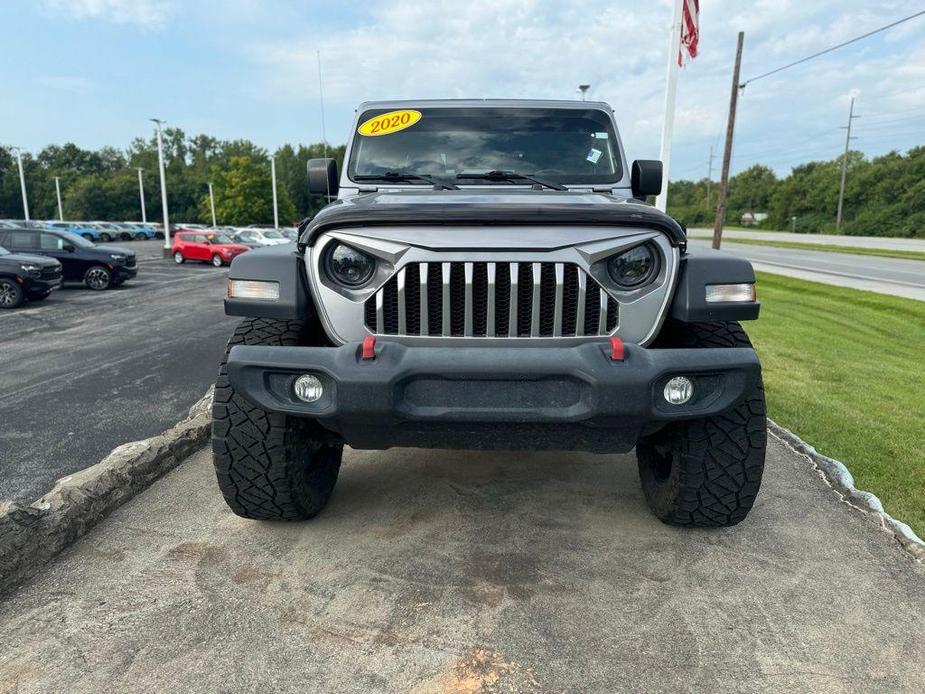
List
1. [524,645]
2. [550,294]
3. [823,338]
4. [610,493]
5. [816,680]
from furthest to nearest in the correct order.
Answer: [823,338] < [610,493] < [550,294] < [524,645] < [816,680]

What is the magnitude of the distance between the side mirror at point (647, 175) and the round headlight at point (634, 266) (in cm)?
123

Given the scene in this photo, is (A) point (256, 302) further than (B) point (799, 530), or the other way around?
(B) point (799, 530)

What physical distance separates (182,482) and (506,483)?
179cm

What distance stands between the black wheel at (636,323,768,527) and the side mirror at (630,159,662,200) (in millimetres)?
1196

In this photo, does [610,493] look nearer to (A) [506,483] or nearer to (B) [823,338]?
(A) [506,483]

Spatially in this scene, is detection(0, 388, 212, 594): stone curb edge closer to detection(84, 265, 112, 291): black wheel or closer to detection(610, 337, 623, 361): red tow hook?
detection(610, 337, 623, 361): red tow hook

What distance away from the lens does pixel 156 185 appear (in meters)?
90.1

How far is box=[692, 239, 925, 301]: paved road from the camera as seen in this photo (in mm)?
16047

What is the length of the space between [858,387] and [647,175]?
13.0ft

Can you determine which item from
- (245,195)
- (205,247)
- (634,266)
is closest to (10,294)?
(205,247)

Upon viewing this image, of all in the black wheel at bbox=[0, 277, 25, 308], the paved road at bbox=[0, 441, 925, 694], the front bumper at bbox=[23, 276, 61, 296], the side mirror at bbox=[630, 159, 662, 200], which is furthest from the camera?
the front bumper at bbox=[23, 276, 61, 296]

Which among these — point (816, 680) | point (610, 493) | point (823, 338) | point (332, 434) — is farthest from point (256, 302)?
point (823, 338)

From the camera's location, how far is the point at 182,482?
354 centimetres

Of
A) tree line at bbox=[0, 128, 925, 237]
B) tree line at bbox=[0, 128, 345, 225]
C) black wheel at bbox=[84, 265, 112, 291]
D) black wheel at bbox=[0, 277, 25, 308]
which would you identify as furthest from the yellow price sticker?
tree line at bbox=[0, 128, 345, 225]
